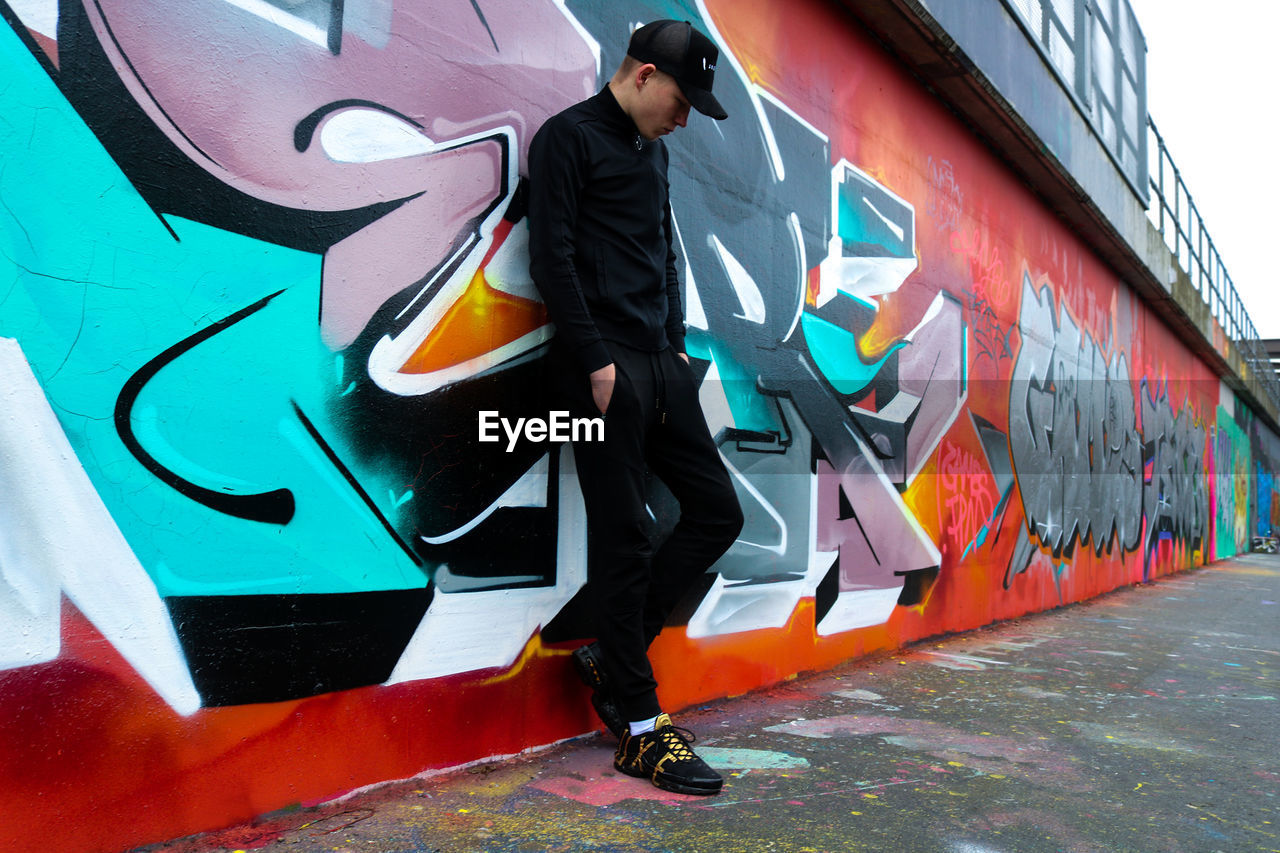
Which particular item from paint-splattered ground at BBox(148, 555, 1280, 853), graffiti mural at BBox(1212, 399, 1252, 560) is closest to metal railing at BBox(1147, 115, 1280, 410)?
graffiti mural at BBox(1212, 399, 1252, 560)

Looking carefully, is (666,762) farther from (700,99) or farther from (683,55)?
(683,55)

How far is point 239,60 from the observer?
1866mm

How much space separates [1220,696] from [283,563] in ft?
13.4

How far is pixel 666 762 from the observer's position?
2266 millimetres

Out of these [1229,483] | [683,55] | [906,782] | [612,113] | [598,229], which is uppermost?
[683,55]

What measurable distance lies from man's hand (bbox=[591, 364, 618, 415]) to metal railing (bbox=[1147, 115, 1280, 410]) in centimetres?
1020

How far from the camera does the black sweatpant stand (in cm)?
238

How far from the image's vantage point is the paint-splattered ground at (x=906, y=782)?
1929mm

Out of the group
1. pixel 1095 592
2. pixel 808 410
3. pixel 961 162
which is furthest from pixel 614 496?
pixel 1095 592

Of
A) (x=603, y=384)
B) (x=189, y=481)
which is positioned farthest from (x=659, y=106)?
(x=189, y=481)

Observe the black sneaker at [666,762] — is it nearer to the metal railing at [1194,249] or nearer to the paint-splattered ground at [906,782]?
the paint-splattered ground at [906,782]

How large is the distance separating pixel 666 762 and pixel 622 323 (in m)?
1.22

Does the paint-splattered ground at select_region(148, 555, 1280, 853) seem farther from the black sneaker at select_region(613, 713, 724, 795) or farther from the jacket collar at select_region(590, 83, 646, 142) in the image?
the jacket collar at select_region(590, 83, 646, 142)

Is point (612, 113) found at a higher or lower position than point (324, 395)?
higher
